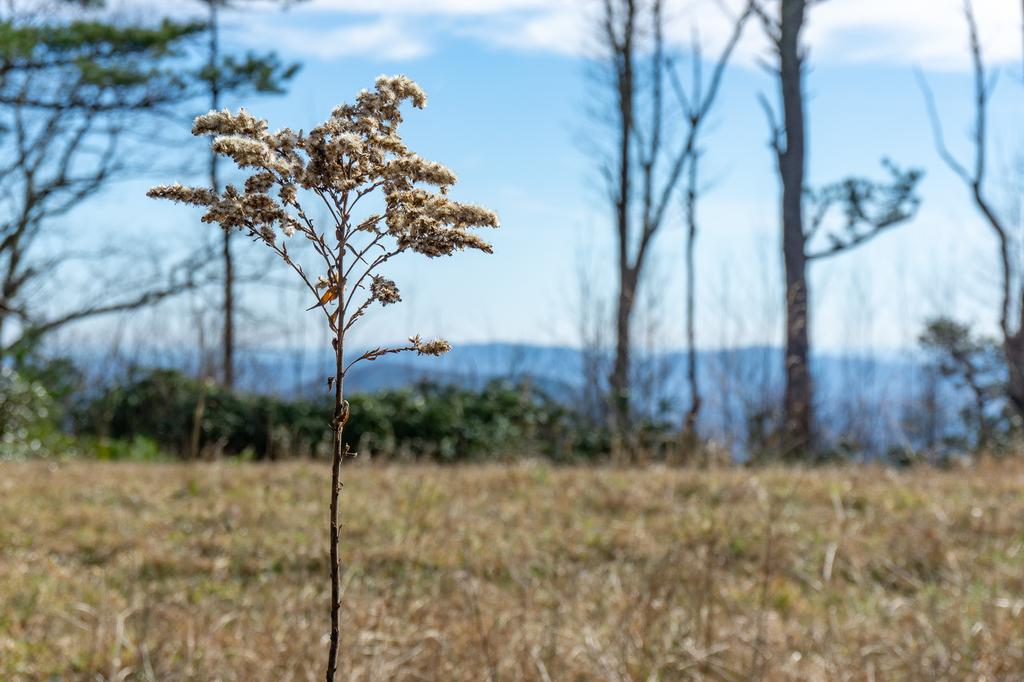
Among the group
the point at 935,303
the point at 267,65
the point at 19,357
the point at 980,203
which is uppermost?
the point at 267,65

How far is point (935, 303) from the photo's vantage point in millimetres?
15789

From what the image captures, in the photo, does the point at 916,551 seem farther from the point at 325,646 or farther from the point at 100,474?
the point at 100,474

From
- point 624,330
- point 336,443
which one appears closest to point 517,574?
point 336,443

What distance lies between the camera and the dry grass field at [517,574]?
328 centimetres

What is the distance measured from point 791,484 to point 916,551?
1460mm

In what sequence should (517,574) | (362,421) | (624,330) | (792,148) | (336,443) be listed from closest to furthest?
(336,443) < (517,574) < (362,421) < (792,148) < (624,330)

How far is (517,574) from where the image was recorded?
12.6 ft

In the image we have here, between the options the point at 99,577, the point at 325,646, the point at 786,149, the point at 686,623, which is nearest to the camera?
the point at 325,646

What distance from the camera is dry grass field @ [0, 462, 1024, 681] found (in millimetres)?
3277

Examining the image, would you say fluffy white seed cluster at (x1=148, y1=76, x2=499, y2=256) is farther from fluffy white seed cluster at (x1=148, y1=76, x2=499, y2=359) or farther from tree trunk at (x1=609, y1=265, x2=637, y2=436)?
tree trunk at (x1=609, y1=265, x2=637, y2=436)

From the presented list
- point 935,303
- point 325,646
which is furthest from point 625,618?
point 935,303

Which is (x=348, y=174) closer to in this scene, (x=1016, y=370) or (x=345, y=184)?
(x=345, y=184)

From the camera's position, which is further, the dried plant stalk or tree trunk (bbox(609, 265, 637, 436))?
tree trunk (bbox(609, 265, 637, 436))

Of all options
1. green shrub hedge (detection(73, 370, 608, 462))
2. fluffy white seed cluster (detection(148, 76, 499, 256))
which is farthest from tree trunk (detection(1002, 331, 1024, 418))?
fluffy white seed cluster (detection(148, 76, 499, 256))
